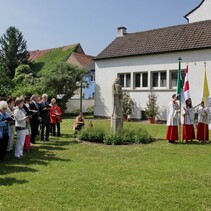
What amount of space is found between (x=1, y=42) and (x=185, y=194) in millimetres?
61863

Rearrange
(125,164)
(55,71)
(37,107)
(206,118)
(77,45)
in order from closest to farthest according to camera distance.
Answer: (125,164), (37,107), (206,118), (55,71), (77,45)

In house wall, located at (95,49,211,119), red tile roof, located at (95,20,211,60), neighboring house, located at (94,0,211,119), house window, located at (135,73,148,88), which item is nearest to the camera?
house wall, located at (95,49,211,119)

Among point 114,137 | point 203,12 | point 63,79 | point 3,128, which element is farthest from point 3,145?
point 203,12

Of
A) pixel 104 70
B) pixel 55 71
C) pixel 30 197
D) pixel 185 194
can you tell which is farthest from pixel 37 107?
→ pixel 55 71

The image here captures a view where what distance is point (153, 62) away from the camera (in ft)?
80.1

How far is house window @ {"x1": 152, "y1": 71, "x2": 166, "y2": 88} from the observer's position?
2414 cm

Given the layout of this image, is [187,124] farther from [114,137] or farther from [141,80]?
[141,80]

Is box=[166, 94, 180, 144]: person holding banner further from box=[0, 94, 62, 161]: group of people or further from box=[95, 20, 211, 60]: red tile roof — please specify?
box=[95, 20, 211, 60]: red tile roof

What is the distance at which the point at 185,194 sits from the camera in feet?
21.9

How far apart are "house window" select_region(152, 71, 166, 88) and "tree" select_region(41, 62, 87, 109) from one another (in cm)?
971

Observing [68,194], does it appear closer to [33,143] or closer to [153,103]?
[33,143]

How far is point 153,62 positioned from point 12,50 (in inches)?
1720

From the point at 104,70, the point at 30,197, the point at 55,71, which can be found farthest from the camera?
the point at 55,71

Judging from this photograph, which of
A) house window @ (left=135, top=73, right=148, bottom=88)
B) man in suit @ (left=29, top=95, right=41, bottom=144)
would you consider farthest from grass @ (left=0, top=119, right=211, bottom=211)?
house window @ (left=135, top=73, right=148, bottom=88)
